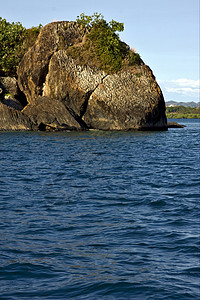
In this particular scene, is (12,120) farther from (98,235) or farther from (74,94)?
(98,235)

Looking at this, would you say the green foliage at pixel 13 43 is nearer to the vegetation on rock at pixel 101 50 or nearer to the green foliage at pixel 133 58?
the vegetation on rock at pixel 101 50

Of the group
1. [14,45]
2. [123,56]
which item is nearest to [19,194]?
[123,56]

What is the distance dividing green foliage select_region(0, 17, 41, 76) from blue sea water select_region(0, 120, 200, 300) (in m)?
40.9

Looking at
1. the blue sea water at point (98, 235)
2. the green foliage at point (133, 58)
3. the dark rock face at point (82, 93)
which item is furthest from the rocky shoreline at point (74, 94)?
the blue sea water at point (98, 235)

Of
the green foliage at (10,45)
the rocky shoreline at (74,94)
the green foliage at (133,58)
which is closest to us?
the rocky shoreline at (74,94)

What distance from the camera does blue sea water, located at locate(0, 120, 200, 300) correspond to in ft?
21.1

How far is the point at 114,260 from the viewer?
751 centimetres

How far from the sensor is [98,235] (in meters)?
9.02

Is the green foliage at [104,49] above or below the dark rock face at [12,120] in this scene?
above

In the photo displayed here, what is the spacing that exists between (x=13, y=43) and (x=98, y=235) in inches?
2116

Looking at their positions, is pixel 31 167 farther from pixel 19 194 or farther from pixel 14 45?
pixel 14 45

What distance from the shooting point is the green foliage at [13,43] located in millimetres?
56312

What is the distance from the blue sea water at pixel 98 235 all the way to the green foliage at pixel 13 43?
40924mm

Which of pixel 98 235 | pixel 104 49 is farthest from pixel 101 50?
pixel 98 235
